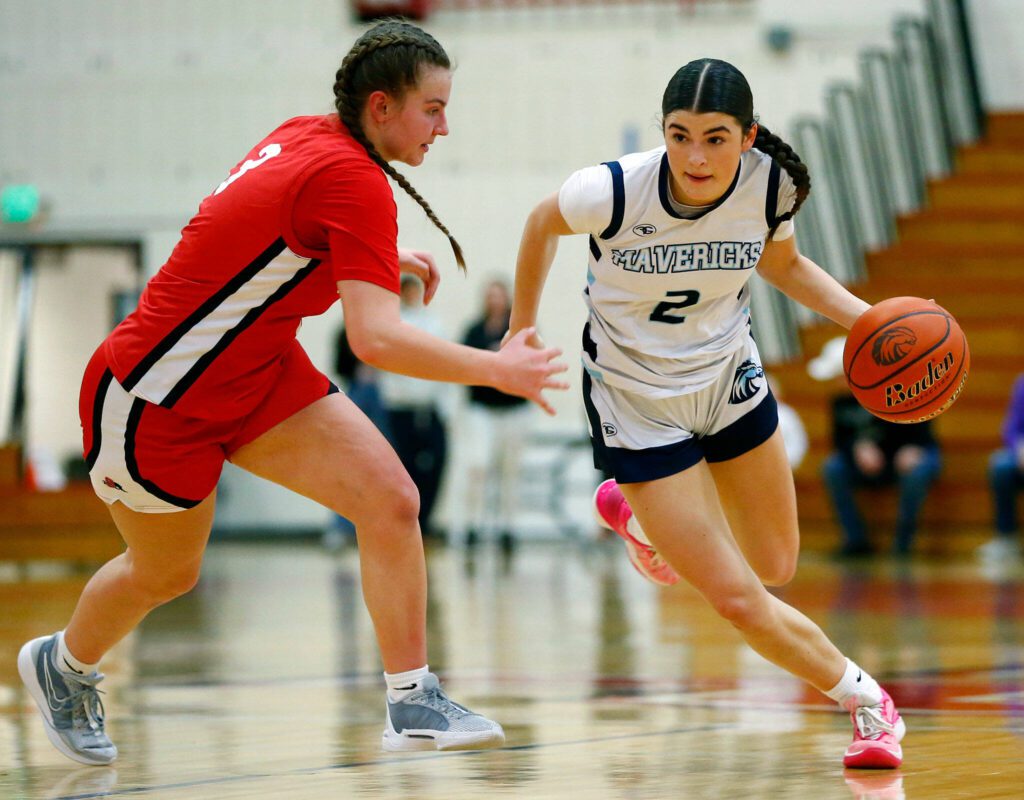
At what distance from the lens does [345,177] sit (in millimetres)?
3246

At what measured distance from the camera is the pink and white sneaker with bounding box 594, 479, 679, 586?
4273 millimetres

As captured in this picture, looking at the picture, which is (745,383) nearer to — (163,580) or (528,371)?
(528,371)

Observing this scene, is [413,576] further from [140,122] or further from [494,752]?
[140,122]

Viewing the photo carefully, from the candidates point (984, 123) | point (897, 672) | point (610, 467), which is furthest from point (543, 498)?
point (610, 467)

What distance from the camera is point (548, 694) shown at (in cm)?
475

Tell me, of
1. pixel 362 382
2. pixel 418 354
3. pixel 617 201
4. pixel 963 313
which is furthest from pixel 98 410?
pixel 963 313

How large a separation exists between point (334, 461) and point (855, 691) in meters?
1.22

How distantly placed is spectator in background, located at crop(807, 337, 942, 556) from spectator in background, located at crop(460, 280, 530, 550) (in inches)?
81.4

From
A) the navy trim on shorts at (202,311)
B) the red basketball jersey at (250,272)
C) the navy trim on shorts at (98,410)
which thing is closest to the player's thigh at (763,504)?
the red basketball jersey at (250,272)

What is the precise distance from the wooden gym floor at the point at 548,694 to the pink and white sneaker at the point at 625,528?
0.36 m

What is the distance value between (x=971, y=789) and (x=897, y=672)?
2137mm

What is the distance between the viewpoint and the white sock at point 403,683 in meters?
3.52

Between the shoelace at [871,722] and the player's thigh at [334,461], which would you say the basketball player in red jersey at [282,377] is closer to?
the player's thigh at [334,461]

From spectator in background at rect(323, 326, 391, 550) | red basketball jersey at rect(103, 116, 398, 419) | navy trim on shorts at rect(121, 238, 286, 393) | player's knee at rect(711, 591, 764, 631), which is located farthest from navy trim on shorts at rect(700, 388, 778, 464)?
spectator in background at rect(323, 326, 391, 550)
